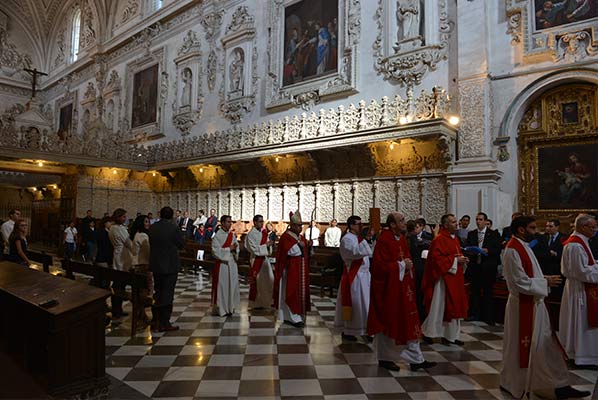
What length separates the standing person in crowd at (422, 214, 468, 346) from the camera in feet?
18.9

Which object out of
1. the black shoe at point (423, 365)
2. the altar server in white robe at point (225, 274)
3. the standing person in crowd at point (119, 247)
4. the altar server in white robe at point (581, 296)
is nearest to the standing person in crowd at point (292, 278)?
Answer: the altar server in white robe at point (225, 274)

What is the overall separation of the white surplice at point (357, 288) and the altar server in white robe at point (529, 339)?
214 centimetres

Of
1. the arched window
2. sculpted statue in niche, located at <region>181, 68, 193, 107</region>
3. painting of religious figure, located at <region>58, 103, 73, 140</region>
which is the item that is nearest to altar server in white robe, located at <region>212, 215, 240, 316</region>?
sculpted statue in niche, located at <region>181, 68, 193, 107</region>

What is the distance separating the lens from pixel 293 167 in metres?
14.4

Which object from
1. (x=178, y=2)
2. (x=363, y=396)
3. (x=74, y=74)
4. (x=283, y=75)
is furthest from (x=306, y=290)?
(x=74, y=74)

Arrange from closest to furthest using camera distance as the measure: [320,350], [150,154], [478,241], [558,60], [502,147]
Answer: [320,350], [478,241], [558,60], [502,147], [150,154]

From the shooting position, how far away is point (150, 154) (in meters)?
19.2

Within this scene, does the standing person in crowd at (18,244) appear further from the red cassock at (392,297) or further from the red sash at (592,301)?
the red sash at (592,301)

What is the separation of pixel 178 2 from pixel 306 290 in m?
18.0

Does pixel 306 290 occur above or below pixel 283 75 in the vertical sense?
below

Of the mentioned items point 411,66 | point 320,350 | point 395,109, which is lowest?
point 320,350

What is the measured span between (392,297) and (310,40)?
11.7m

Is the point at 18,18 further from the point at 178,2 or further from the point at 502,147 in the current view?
the point at 502,147

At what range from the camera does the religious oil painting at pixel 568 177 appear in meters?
8.80
